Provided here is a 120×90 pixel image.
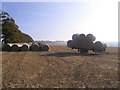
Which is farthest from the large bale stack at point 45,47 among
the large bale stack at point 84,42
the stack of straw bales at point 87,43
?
the large bale stack at point 84,42

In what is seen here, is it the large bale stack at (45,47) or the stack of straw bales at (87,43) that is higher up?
the stack of straw bales at (87,43)

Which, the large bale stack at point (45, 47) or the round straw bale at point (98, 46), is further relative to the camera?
the large bale stack at point (45, 47)

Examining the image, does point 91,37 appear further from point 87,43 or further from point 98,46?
point 98,46

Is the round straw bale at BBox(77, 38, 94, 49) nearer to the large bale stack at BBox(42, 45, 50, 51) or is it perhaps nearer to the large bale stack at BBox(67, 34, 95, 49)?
the large bale stack at BBox(67, 34, 95, 49)

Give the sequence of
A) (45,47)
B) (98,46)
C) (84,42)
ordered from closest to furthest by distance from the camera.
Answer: (98,46) → (84,42) → (45,47)

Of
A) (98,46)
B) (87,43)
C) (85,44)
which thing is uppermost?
(87,43)

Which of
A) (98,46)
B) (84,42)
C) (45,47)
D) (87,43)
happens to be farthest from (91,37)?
(45,47)

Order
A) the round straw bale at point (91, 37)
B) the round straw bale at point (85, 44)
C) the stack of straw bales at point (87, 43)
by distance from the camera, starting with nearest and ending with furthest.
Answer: the stack of straw bales at point (87, 43)
the round straw bale at point (85, 44)
the round straw bale at point (91, 37)

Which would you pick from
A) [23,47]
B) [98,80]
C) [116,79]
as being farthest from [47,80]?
[23,47]

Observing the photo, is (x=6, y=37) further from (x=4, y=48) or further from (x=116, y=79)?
(x=116, y=79)

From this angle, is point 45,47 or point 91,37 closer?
point 91,37

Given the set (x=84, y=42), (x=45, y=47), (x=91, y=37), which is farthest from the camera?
(x=45, y=47)

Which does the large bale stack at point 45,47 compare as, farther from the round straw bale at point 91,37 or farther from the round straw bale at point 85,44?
the round straw bale at point 91,37

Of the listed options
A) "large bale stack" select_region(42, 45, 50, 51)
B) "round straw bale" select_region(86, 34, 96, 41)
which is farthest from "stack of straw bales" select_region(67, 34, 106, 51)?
"large bale stack" select_region(42, 45, 50, 51)
